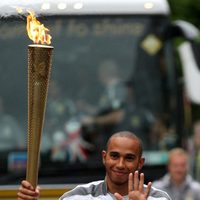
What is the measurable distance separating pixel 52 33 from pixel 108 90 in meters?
0.81

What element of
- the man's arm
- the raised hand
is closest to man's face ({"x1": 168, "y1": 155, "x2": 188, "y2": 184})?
the raised hand

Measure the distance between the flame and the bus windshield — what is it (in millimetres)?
5186

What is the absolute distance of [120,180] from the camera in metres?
5.77

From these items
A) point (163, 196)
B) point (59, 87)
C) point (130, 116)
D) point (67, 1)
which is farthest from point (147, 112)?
point (163, 196)

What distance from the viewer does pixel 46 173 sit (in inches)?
452

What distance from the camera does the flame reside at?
19.6 ft

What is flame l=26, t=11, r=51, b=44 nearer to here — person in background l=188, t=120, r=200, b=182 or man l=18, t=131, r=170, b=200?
man l=18, t=131, r=170, b=200

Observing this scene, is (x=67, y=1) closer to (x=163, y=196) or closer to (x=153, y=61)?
(x=153, y=61)

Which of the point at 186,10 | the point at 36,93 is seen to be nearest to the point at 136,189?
the point at 36,93

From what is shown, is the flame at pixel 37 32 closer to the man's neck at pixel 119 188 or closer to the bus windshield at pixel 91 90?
the man's neck at pixel 119 188

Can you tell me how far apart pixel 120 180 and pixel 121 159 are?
0.38ft

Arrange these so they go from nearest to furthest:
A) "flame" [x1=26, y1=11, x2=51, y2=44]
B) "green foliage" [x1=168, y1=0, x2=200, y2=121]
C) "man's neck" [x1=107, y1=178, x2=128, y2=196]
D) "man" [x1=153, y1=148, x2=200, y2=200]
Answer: "man's neck" [x1=107, y1=178, x2=128, y2=196] < "flame" [x1=26, y1=11, x2=51, y2=44] < "man" [x1=153, y1=148, x2=200, y2=200] < "green foliage" [x1=168, y1=0, x2=200, y2=121]

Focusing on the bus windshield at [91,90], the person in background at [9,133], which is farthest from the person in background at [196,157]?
the person in background at [9,133]

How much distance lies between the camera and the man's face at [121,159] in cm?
578
